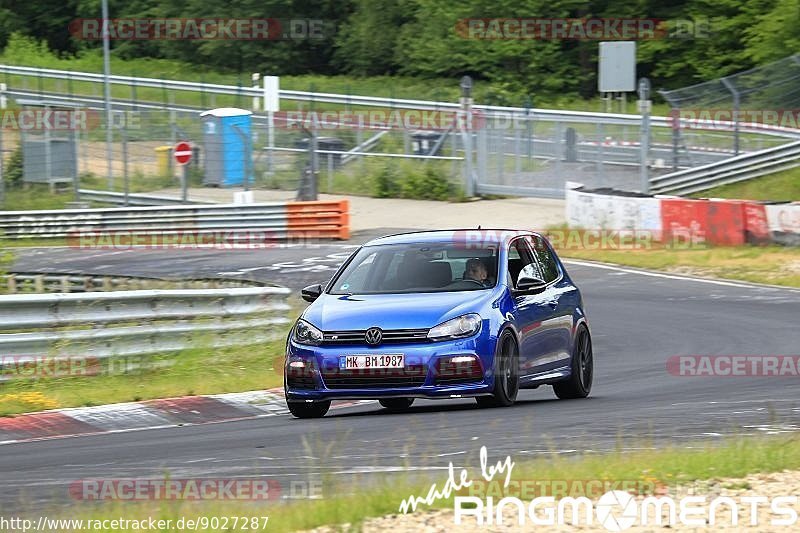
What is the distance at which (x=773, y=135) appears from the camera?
36.7m

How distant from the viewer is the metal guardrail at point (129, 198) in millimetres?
36625

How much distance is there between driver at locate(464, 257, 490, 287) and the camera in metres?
11.6

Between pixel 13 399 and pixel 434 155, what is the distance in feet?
88.7

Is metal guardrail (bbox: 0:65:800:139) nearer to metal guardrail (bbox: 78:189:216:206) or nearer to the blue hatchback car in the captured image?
metal guardrail (bbox: 78:189:216:206)

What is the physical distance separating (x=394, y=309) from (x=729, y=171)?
2648 centimetres

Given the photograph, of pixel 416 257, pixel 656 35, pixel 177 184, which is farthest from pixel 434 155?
pixel 416 257

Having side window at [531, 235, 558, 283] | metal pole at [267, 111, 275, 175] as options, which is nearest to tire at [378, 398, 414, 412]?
side window at [531, 235, 558, 283]

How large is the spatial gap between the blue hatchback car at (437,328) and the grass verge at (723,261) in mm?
11980

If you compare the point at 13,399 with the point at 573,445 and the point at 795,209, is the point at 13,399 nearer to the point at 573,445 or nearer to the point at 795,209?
the point at 573,445

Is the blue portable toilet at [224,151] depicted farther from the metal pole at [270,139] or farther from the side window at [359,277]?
the side window at [359,277]

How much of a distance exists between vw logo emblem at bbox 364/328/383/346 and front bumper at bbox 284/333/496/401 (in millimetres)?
45

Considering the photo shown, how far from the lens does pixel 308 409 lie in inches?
447

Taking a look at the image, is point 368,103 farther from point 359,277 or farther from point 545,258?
point 359,277

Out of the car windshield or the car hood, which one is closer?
the car hood
